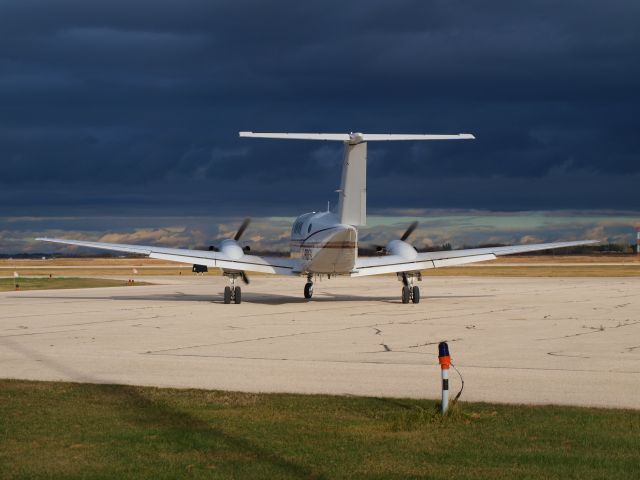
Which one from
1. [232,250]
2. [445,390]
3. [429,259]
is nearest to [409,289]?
[429,259]

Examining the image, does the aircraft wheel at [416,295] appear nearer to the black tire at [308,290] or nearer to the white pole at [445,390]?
the black tire at [308,290]

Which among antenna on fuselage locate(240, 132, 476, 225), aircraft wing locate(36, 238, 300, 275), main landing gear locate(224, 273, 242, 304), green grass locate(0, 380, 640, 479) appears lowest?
green grass locate(0, 380, 640, 479)

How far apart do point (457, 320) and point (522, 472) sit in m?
22.5

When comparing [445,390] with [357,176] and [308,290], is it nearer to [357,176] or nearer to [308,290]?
[357,176]

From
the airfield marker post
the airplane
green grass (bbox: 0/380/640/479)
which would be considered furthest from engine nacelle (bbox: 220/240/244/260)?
the airfield marker post

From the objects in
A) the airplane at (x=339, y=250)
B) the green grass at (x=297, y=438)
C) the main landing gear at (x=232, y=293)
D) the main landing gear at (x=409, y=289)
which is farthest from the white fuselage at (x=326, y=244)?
the green grass at (x=297, y=438)

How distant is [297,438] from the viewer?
1276 centimetres

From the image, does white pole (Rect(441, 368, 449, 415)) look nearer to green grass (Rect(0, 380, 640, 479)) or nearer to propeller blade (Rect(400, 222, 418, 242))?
green grass (Rect(0, 380, 640, 479))

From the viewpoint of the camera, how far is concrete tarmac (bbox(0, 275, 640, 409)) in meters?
17.8

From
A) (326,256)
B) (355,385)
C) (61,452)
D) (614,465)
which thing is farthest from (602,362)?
(326,256)

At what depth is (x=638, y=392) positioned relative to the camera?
54.5 ft

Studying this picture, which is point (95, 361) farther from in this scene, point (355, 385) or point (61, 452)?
point (61, 452)

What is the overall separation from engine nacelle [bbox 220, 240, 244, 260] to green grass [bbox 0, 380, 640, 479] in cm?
2569

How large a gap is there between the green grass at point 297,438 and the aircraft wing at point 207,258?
2477 cm
